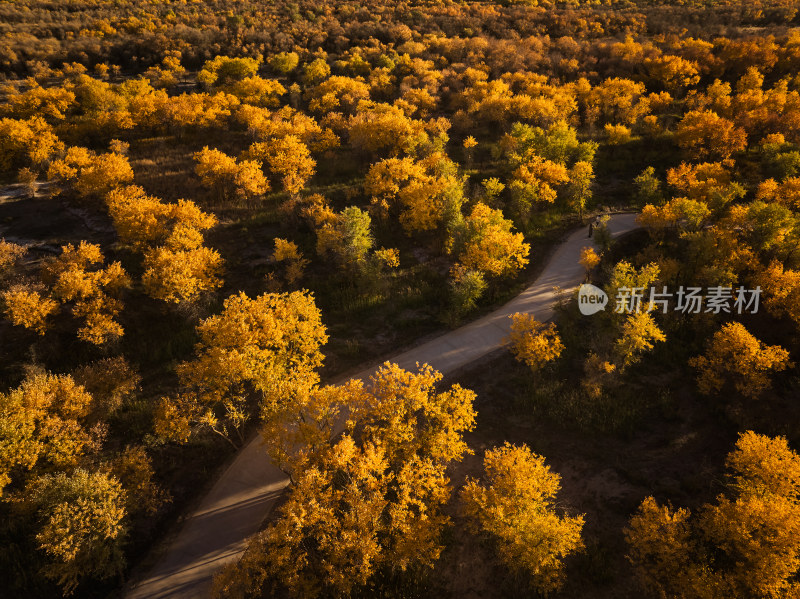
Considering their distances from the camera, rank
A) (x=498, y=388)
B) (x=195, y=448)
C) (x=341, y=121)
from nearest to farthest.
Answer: (x=195, y=448), (x=498, y=388), (x=341, y=121)

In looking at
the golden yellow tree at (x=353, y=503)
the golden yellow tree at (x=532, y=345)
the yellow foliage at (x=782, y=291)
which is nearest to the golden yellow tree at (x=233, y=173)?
the golden yellow tree at (x=353, y=503)

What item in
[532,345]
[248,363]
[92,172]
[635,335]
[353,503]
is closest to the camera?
[353,503]

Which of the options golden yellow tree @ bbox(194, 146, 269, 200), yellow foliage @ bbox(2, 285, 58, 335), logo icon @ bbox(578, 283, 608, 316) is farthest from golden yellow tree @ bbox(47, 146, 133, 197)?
logo icon @ bbox(578, 283, 608, 316)

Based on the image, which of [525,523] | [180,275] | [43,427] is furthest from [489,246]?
[43,427]

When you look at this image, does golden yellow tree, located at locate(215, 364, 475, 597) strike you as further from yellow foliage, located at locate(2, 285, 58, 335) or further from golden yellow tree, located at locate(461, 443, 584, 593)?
yellow foliage, located at locate(2, 285, 58, 335)

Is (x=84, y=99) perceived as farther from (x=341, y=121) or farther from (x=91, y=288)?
(x=91, y=288)

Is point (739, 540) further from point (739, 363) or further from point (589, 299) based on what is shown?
point (589, 299)

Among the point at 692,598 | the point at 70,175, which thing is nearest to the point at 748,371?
the point at 692,598
